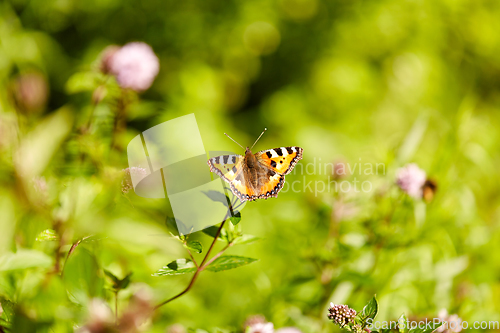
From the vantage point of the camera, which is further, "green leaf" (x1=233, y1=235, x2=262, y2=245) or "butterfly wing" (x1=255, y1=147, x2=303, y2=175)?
"butterfly wing" (x1=255, y1=147, x2=303, y2=175)

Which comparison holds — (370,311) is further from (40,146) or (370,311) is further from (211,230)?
(40,146)

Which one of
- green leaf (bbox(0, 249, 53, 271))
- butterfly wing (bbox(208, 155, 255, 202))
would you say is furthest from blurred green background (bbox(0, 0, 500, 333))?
butterfly wing (bbox(208, 155, 255, 202))

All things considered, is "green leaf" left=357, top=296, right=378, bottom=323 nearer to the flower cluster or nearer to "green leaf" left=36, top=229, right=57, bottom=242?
the flower cluster

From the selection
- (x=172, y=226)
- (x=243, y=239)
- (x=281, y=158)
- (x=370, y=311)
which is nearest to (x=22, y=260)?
(x=172, y=226)

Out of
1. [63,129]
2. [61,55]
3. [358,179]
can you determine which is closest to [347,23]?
[358,179]

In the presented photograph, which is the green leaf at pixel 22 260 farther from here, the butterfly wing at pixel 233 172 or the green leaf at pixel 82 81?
the green leaf at pixel 82 81

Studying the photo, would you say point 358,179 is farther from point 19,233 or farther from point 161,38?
point 161,38
